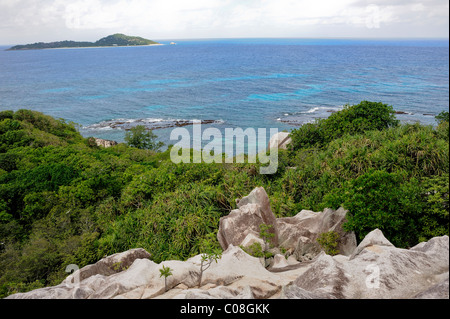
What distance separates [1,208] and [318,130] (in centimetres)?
1754

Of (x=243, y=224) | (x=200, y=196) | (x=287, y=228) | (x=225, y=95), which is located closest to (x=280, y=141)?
(x=200, y=196)

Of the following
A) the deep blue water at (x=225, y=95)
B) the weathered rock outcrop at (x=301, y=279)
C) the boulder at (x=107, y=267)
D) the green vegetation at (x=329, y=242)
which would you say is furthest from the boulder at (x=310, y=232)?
the deep blue water at (x=225, y=95)

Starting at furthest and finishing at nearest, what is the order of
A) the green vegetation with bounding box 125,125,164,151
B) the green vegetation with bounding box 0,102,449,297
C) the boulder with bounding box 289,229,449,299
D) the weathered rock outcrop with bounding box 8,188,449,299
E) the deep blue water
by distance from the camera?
the deep blue water
the green vegetation with bounding box 125,125,164,151
the green vegetation with bounding box 0,102,449,297
the weathered rock outcrop with bounding box 8,188,449,299
the boulder with bounding box 289,229,449,299

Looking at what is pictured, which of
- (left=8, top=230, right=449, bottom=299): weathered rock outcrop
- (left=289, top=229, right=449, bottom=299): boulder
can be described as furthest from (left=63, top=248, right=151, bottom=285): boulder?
(left=289, top=229, right=449, bottom=299): boulder

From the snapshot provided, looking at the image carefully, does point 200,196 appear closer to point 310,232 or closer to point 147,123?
point 310,232

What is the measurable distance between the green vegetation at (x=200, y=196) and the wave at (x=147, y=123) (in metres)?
27.7

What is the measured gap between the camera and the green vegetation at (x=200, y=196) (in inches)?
370

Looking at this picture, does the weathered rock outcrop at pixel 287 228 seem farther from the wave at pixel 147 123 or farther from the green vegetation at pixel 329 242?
the wave at pixel 147 123

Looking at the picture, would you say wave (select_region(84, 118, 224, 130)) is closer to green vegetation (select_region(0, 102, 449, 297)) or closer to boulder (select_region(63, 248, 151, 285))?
green vegetation (select_region(0, 102, 449, 297))

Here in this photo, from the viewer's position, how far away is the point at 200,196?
1360cm

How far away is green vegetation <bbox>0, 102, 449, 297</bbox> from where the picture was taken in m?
9.40

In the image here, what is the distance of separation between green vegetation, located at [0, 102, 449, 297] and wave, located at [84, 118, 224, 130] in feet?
90.8
